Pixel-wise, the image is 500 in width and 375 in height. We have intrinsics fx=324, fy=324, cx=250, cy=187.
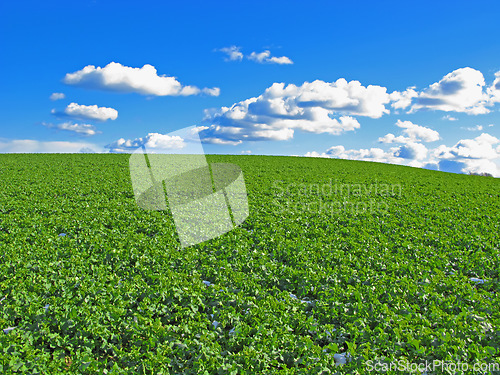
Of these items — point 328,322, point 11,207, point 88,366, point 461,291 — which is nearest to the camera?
point 88,366

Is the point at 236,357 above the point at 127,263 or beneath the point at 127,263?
beneath

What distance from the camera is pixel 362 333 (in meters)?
5.29

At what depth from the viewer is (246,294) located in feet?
21.3

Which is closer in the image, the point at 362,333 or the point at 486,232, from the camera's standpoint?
the point at 362,333

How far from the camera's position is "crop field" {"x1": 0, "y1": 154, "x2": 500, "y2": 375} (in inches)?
188

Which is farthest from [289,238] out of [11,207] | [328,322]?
[11,207]

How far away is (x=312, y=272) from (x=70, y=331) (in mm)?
4812

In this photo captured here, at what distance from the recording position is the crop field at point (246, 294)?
4785mm

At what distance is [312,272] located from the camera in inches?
287

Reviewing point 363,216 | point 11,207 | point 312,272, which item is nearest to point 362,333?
point 312,272

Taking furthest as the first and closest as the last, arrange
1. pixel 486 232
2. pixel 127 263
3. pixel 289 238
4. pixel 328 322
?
pixel 486 232 → pixel 289 238 → pixel 127 263 → pixel 328 322

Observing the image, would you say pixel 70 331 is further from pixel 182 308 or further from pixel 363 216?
pixel 363 216

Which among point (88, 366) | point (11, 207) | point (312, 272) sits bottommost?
point (88, 366)

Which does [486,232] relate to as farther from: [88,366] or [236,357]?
[88,366]
